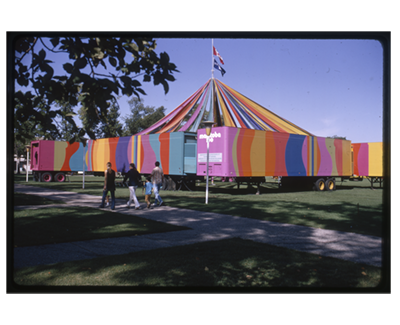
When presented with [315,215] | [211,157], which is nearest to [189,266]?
[315,215]

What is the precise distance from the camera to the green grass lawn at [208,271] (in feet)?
16.7

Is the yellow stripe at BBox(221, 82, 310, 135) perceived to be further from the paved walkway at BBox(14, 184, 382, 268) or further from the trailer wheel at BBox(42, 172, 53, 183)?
the trailer wheel at BBox(42, 172, 53, 183)

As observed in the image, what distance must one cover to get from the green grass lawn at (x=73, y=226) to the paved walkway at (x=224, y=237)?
0.48m

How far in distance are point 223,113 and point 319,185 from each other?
8.34m

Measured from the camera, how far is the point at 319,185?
82.3ft

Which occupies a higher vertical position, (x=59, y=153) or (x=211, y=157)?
(x=59, y=153)

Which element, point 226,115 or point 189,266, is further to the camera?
point 226,115

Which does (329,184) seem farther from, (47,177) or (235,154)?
(47,177)

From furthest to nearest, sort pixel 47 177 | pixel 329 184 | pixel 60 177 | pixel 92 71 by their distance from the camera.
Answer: pixel 60 177 → pixel 47 177 → pixel 329 184 → pixel 92 71

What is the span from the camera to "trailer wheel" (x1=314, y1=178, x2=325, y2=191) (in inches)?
979

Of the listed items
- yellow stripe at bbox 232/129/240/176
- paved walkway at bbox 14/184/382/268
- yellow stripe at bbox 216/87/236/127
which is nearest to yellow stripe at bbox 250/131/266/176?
yellow stripe at bbox 232/129/240/176

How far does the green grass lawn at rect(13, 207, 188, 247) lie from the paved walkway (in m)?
0.48

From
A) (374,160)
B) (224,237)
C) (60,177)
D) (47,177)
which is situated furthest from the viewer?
(60,177)

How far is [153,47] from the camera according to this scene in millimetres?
4457
